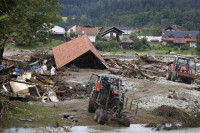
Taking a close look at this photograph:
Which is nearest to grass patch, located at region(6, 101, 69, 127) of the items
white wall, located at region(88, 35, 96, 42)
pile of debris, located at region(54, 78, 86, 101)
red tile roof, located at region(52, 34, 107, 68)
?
pile of debris, located at region(54, 78, 86, 101)

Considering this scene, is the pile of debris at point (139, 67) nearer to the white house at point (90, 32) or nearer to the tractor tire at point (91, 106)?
the tractor tire at point (91, 106)

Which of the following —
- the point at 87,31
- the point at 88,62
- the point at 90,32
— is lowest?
the point at 88,62

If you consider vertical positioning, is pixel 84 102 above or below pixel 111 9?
below

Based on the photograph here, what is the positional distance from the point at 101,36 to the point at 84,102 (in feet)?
252

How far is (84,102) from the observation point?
2006 centimetres

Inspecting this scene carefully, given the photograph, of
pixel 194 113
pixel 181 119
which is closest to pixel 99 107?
pixel 181 119

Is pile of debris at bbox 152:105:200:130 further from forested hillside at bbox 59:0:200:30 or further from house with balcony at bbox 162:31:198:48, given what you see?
forested hillside at bbox 59:0:200:30

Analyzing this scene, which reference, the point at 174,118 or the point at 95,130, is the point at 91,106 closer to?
the point at 95,130

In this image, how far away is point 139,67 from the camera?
3553cm

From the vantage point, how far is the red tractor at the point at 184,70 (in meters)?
30.0

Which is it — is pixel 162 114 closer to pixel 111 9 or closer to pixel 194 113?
pixel 194 113

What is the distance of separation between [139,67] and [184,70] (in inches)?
243

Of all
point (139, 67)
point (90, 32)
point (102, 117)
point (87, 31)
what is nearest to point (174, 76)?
point (139, 67)

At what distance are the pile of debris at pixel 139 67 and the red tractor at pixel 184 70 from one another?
6.18 ft
